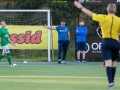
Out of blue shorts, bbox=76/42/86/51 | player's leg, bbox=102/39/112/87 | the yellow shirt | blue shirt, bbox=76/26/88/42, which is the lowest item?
blue shorts, bbox=76/42/86/51

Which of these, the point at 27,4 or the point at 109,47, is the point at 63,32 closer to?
the point at 27,4

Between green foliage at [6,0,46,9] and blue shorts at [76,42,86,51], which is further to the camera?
green foliage at [6,0,46,9]

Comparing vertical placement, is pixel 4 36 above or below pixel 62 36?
above

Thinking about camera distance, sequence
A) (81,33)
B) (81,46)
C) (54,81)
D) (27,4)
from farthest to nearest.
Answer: (27,4) < (81,46) < (81,33) < (54,81)

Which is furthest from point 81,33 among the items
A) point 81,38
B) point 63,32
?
point 63,32

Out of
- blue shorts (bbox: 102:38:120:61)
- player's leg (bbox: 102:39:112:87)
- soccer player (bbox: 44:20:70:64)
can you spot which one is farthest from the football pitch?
soccer player (bbox: 44:20:70:64)

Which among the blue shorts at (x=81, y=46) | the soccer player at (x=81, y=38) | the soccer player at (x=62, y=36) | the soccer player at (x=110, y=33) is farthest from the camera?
the blue shorts at (x=81, y=46)

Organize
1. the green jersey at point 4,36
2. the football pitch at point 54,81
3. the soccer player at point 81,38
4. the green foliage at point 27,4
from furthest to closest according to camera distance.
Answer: the green foliage at point 27,4
the soccer player at point 81,38
the green jersey at point 4,36
the football pitch at point 54,81

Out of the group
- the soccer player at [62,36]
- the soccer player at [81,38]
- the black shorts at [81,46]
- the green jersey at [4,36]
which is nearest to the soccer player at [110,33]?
the green jersey at [4,36]

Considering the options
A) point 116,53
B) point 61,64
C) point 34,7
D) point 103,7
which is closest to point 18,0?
point 34,7

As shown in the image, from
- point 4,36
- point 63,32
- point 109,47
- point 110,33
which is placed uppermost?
point 110,33

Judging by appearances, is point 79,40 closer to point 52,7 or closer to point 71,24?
point 71,24

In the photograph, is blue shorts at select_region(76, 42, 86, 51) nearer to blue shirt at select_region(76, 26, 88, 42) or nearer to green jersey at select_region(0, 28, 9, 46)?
blue shirt at select_region(76, 26, 88, 42)

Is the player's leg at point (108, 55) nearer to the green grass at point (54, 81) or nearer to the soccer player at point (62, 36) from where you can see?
the green grass at point (54, 81)
